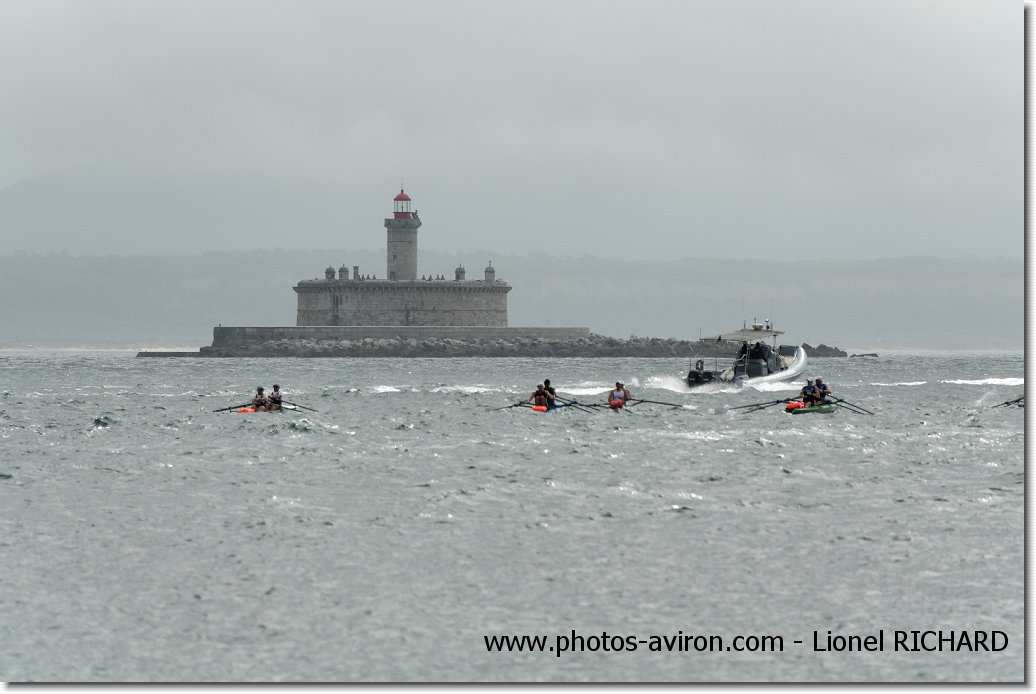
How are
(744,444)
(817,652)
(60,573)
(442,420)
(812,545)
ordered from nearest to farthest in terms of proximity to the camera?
1. (817,652)
2. (60,573)
3. (812,545)
4. (744,444)
5. (442,420)

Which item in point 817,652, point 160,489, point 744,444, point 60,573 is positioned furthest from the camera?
point 744,444

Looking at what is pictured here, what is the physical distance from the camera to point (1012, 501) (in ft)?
74.9

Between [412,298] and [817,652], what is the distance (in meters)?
125

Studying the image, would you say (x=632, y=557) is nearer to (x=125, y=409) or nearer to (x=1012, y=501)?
(x=1012, y=501)

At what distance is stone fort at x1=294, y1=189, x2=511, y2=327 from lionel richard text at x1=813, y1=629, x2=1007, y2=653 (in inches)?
4765

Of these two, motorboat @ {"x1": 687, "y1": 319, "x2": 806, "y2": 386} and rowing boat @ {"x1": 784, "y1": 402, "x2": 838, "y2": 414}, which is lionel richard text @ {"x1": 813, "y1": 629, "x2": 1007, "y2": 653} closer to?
rowing boat @ {"x1": 784, "y1": 402, "x2": 838, "y2": 414}

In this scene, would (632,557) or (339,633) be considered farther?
(632,557)

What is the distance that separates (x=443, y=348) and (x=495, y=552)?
11680cm

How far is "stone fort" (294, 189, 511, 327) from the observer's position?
136m

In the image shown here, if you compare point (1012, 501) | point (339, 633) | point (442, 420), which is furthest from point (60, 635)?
point (442, 420)

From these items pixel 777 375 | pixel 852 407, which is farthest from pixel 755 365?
pixel 852 407

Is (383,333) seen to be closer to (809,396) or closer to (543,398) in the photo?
(543,398)

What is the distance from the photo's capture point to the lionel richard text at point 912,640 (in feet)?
44.5

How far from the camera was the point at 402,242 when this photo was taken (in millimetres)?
135000
